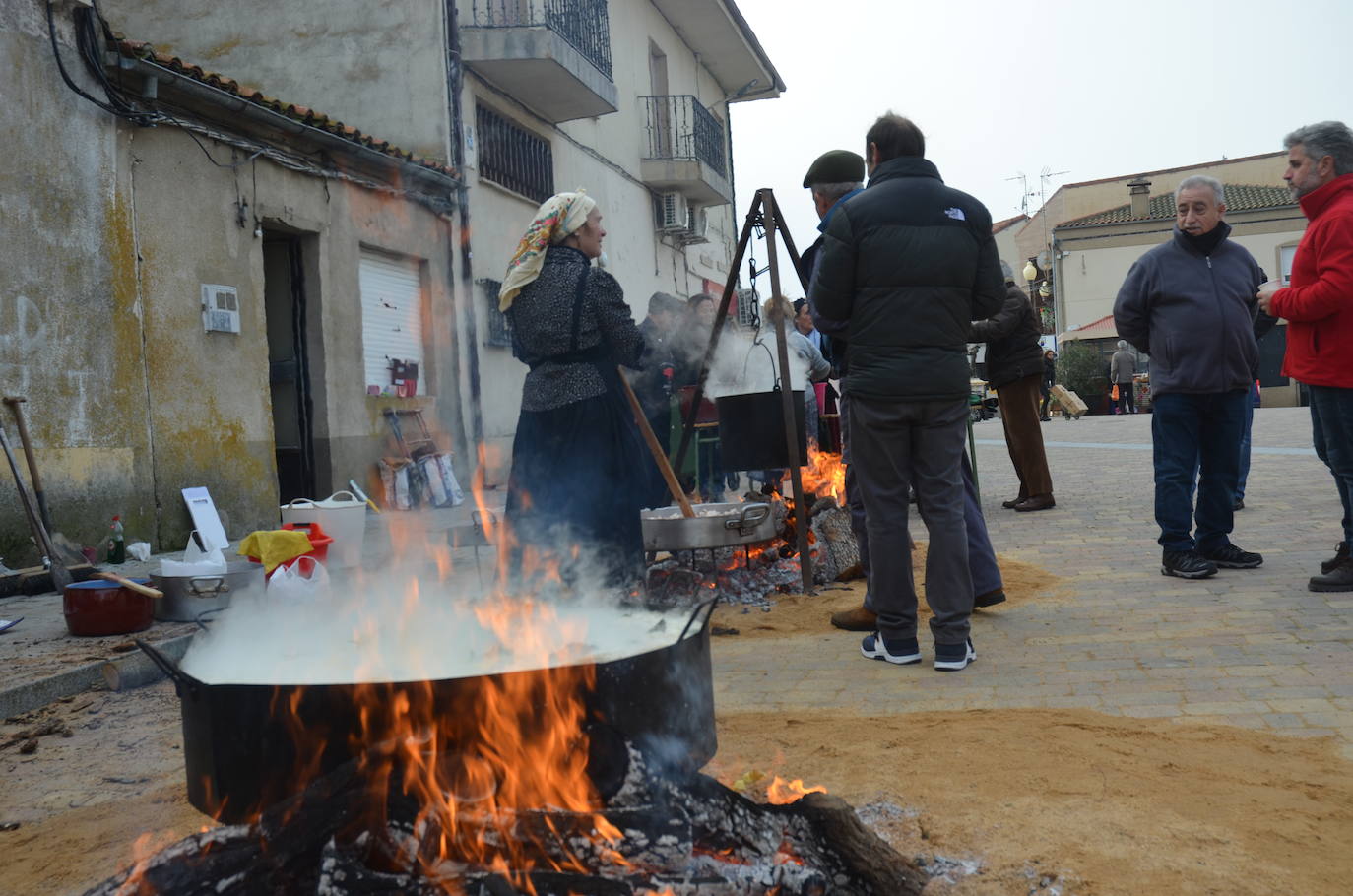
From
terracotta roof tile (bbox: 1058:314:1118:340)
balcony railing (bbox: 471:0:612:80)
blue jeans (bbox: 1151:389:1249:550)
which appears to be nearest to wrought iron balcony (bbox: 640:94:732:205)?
balcony railing (bbox: 471:0:612:80)

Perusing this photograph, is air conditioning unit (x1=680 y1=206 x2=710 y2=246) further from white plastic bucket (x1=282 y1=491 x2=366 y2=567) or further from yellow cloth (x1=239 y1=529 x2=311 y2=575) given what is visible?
yellow cloth (x1=239 y1=529 x2=311 y2=575)

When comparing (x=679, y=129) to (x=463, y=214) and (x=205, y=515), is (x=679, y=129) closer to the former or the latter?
(x=463, y=214)

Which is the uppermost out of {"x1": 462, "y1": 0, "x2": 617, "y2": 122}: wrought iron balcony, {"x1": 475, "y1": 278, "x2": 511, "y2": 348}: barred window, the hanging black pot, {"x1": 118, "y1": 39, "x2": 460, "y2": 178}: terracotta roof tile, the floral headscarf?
{"x1": 462, "y1": 0, "x2": 617, "y2": 122}: wrought iron balcony

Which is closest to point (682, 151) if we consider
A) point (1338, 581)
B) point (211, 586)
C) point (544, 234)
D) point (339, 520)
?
point (339, 520)

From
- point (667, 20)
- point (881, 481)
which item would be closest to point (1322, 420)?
point (881, 481)

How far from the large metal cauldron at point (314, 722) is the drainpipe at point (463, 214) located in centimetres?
1059

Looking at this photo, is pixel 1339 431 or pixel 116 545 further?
pixel 116 545

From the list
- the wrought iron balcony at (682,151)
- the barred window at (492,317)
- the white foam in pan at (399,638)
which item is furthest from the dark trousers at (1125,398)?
the white foam in pan at (399,638)

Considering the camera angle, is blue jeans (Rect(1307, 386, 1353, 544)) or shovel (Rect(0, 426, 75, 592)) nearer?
blue jeans (Rect(1307, 386, 1353, 544))

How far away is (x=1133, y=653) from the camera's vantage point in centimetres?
428

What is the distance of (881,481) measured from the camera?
429cm

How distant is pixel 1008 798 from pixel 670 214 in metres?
18.5

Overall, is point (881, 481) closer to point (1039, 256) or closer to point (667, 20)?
point (667, 20)

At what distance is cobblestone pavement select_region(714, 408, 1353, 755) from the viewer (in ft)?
11.9
